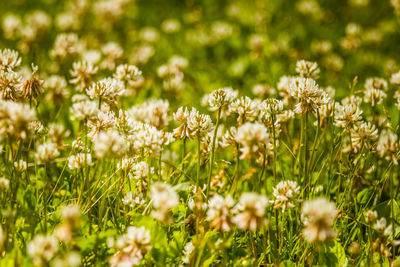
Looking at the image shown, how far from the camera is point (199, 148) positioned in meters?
1.48

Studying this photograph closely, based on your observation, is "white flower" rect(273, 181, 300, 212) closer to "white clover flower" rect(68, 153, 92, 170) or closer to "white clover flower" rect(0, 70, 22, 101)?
"white clover flower" rect(68, 153, 92, 170)

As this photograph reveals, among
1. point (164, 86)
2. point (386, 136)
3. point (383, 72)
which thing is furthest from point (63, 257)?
point (383, 72)

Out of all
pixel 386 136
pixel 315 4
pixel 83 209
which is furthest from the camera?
pixel 315 4

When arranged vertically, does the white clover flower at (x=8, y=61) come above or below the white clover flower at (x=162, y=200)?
above

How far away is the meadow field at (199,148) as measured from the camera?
4.15 feet

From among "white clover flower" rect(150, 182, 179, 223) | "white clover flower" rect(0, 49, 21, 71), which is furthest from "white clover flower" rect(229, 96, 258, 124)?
"white clover flower" rect(0, 49, 21, 71)

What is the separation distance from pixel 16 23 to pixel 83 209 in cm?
232

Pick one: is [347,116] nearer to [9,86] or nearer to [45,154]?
[45,154]

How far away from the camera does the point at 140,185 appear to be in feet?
5.37

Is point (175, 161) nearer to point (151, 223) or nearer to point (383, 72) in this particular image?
point (151, 223)

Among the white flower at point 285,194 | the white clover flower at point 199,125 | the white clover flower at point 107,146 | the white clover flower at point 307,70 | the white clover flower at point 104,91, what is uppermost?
the white clover flower at point 307,70

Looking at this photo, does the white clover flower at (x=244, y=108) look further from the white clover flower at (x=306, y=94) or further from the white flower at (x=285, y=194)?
the white flower at (x=285, y=194)

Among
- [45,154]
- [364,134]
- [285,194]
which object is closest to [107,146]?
[45,154]

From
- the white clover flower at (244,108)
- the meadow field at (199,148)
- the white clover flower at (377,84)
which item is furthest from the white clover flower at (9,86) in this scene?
the white clover flower at (377,84)
